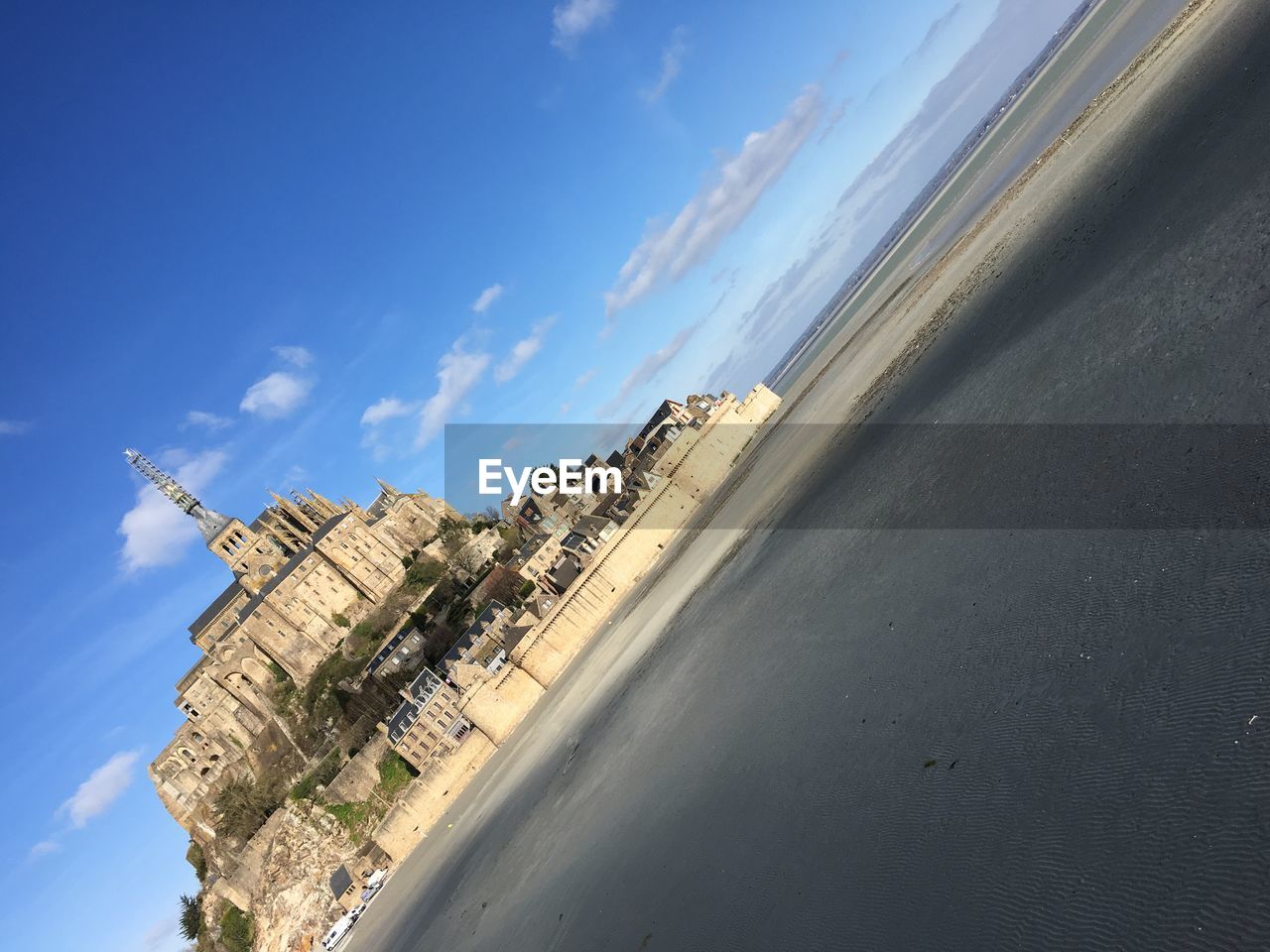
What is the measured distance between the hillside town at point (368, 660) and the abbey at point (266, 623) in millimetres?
161

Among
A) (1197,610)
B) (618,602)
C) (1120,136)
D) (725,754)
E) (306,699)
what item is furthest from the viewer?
(306,699)

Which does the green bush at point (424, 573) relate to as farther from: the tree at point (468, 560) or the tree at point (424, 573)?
the tree at point (468, 560)

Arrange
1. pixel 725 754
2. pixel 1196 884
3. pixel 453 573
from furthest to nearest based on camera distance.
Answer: pixel 453 573, pixel 725 754, pixel 1196 884

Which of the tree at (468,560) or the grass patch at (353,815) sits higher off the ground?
the tree at (468,560)

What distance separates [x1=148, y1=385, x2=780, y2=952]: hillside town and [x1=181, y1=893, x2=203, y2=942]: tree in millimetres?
332

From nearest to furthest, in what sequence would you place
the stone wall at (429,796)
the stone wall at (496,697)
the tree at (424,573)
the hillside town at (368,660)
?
the stone wall at (429,796) → the hillside town at (368,660) → the stone wall at (496,697) → the tree at (424,573)

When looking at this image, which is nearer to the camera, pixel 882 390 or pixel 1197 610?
pixel 1197 610

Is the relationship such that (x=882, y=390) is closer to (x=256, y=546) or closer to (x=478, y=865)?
(x=478, y=865)

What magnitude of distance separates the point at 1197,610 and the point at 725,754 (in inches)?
366

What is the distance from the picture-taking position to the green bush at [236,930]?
160ft

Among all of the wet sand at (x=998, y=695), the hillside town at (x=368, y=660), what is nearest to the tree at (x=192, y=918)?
the hillside town at (x=368, y=660)

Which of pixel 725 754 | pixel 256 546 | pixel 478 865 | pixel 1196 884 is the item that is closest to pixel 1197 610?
pixel 1196 884

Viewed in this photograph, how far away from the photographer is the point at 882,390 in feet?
114

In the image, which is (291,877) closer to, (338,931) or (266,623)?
(338,931)
